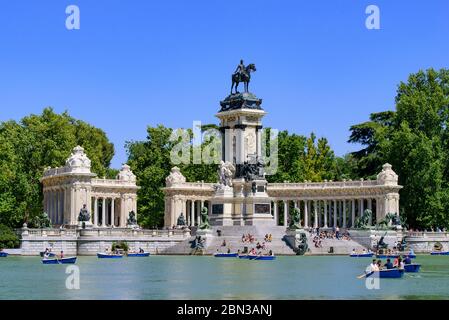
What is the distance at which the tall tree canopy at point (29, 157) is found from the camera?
103688 mm

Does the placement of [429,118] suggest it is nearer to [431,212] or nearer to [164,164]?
[431,212]

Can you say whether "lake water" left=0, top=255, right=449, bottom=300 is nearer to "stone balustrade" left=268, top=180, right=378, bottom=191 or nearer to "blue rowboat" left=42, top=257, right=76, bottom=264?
"blue rowboat" left=42, top=257, right=76, bottom=264

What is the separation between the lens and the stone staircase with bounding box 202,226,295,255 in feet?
284

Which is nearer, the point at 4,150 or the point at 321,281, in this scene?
the point at 321,281

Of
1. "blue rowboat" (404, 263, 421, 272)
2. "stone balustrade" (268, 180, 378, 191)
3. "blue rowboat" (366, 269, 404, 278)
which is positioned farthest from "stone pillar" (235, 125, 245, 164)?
"blue rowboat" (366, 269, 404, 278)

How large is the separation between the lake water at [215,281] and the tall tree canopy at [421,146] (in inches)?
1210

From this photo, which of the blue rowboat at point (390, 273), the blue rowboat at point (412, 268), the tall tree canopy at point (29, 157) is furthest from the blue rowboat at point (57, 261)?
the tall tree canopy at point (29, 157)

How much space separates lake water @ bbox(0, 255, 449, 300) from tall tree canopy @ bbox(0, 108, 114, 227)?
101 ft

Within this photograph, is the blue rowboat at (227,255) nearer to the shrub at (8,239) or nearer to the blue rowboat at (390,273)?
the shrub at (8,239)

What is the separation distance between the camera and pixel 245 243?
87250 millimetres

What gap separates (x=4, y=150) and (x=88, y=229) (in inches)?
796

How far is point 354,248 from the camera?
89.9 m

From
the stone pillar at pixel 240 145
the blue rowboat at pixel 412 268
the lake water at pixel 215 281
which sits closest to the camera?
the lake water at pixel 215 281
